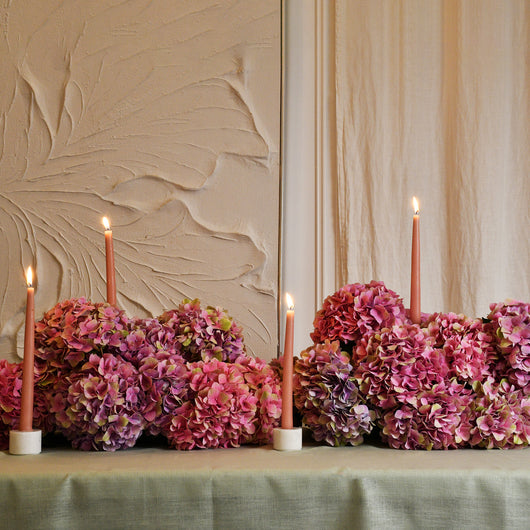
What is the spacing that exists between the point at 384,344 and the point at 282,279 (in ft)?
2.80

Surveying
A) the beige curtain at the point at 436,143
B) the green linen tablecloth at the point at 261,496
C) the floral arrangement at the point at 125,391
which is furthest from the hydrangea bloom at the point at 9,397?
the beige curtain at the point at 436,143

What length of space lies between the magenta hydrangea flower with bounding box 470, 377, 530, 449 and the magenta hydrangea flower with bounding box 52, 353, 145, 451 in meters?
0.43

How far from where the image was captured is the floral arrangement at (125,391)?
85 centimetres

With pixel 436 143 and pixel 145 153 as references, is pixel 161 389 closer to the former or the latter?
pixel 145 153

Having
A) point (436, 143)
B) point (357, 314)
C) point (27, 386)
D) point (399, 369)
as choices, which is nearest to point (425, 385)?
point (399, 369)

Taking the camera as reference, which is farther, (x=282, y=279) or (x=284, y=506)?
(x=282, y=279)

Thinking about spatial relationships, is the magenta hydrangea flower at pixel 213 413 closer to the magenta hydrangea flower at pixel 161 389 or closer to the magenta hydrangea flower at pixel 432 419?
the magenta hydrangea flower at pixel 161 389

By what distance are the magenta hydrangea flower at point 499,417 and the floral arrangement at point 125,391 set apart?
26 cm

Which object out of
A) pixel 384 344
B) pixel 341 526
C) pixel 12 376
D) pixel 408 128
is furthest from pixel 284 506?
pixel 408 128

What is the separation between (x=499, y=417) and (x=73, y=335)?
553mm

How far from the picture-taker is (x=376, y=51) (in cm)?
179

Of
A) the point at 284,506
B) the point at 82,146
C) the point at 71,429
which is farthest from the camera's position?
the point at 82,146

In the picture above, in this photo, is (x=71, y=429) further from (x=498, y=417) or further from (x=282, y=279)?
(x=282, y=279)

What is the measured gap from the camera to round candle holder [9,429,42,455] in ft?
2.80
